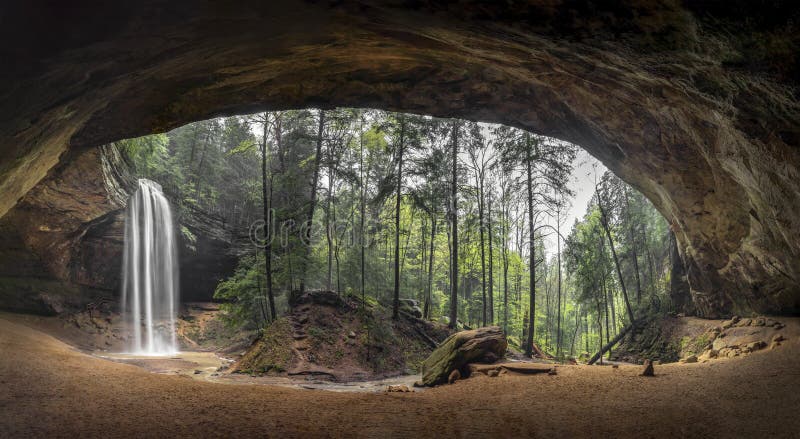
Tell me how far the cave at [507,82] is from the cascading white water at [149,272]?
33.5ft

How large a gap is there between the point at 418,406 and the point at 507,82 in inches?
373

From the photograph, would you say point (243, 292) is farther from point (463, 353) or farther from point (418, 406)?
point (418, 406)

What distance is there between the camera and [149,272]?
24.0 meters

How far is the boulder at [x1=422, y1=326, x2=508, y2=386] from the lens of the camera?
416 inches

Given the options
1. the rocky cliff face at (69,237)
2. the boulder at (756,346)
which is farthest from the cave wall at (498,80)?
the rocky cliff face at (69,237)

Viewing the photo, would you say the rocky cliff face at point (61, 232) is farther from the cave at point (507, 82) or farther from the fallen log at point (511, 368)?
the fallen log at point (511, 368)

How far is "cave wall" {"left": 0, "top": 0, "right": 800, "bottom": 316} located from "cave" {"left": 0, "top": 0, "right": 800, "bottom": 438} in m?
0.04

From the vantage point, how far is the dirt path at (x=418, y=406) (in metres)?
4.73

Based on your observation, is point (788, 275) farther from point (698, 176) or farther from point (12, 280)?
point (12, 280)

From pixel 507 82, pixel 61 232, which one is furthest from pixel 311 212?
pixel 61 232

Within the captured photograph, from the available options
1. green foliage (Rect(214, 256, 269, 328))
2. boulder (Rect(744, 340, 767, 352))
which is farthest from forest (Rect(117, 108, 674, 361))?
boulder (Rect(744, 340, 767, 352))

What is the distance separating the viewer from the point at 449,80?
10.8 metres

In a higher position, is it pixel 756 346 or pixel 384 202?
pixel 384 202

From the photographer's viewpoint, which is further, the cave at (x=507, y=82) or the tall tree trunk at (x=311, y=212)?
the tall tree trunk at (x=311, y=212)
